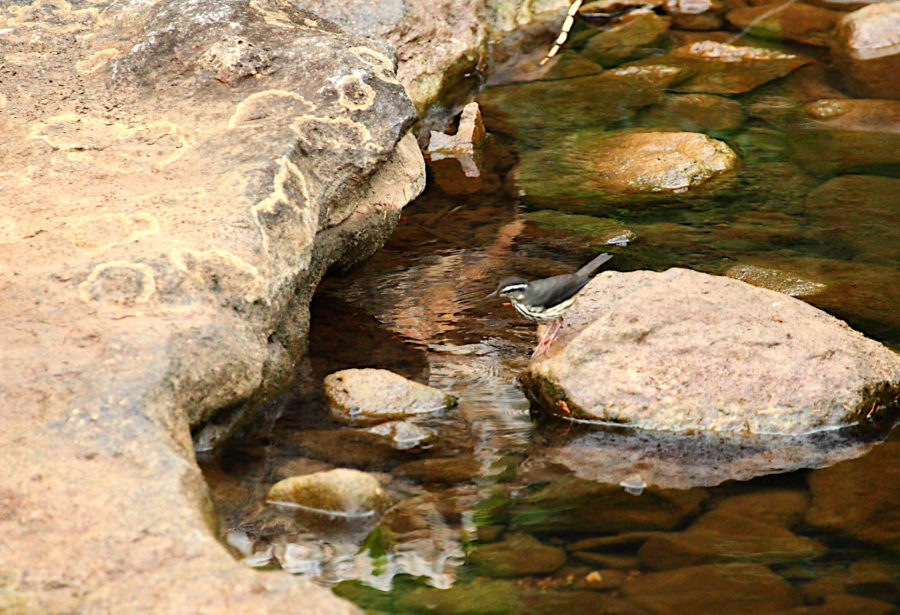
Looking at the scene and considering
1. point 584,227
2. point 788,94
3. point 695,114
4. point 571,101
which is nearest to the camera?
point 584,227

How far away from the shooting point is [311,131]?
5.29 meters

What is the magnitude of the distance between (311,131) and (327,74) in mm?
537

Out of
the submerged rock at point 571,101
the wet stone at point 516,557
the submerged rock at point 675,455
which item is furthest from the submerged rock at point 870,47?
the wet stone at point 516,557

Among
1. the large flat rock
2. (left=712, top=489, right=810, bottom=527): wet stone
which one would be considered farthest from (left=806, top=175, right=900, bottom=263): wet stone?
the large flat rock

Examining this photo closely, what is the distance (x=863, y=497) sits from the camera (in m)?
3.81

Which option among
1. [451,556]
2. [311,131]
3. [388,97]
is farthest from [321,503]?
[388,97]

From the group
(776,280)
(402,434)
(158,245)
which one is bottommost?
(776,280)

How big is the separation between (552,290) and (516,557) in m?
1.65

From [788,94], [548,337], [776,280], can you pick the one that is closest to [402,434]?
[548,337]

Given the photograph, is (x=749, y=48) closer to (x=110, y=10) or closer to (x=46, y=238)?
(x=110, y=10)

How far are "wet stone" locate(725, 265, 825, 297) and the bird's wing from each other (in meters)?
1.67

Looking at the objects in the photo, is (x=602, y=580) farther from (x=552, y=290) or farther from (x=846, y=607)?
(x=552, y=290)

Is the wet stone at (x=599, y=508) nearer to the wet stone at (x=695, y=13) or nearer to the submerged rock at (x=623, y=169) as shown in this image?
the submerged rock at (x=623, y=169)

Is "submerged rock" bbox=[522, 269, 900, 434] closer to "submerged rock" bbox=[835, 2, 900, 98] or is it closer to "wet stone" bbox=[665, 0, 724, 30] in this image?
"submerged rock" bbox=[835, 2, 900, 98]
